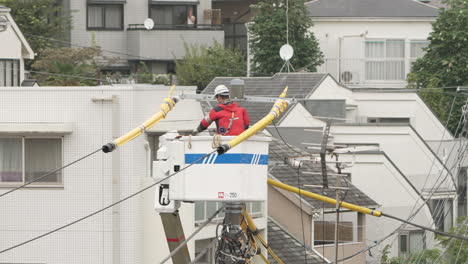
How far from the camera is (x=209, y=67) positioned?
188ft

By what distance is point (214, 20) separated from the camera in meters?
63.5

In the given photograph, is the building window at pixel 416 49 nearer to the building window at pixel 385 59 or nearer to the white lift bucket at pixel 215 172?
the building window at pixel 385 59

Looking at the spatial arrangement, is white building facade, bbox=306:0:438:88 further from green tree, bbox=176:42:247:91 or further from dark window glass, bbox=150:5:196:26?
dark window glass, bbox=150:5:196:26

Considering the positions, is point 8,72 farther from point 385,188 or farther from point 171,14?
point 171,14

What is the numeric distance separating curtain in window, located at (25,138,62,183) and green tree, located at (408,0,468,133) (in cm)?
2650

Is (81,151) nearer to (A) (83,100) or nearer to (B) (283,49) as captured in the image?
(A) (83,100)

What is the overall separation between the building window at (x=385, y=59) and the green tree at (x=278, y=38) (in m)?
3.84

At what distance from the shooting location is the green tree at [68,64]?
4727 cm

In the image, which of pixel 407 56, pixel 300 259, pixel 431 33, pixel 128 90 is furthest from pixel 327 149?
pixel 407 56

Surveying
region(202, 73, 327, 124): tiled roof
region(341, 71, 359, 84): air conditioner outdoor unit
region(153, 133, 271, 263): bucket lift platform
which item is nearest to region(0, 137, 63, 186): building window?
region(153, 133, 271, 263): bucket lift platform

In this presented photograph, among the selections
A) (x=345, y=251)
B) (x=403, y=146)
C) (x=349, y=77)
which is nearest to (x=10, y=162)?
(x=345, y=251)

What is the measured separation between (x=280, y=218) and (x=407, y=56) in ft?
75.0

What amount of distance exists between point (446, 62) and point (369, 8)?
22.2ft

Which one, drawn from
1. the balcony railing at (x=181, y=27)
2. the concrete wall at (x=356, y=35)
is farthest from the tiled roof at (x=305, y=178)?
the balcony railing at (x=181, y=27)
